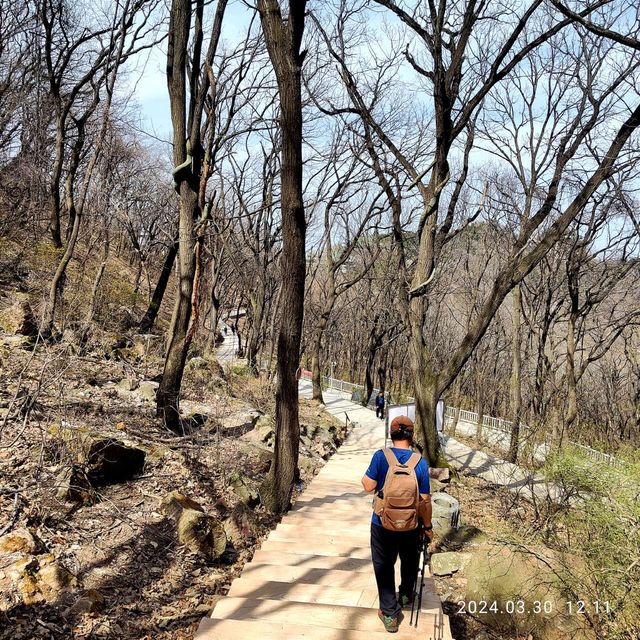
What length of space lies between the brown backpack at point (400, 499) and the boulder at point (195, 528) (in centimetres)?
231

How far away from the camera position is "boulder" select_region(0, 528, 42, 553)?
402 cm

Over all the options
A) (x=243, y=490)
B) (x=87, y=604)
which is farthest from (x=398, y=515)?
(x=243, y=490)

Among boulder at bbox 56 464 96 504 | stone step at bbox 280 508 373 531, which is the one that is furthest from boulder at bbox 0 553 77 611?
stone step at bbox 280 508 373 531

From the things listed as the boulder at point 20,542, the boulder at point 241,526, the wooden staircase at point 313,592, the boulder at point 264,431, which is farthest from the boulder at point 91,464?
the boulder at point 264,431

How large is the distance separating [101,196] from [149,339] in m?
6.58

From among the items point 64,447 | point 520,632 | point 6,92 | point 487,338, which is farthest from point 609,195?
point 487,338

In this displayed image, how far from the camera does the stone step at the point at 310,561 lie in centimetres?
484

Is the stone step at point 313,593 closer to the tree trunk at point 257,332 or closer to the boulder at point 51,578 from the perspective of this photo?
the boulder at point 51,578

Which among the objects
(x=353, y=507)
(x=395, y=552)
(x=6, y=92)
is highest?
(x=6, y=92)

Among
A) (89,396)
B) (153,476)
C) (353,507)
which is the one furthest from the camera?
(89,396)

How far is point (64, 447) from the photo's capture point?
18.5ft

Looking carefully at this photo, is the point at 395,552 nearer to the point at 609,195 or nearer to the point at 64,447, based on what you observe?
the point at 64,447

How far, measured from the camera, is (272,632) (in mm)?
3281

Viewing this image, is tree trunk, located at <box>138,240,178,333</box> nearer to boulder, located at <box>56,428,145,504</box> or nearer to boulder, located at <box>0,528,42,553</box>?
boulder, located at <box>56,428,145,504</box>
